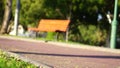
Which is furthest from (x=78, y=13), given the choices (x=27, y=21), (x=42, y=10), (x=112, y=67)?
(x=112, y=67)

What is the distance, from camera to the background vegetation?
3662 centimetres

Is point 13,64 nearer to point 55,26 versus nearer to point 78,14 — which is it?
point 55,26

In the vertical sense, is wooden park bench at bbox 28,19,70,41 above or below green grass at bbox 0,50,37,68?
above

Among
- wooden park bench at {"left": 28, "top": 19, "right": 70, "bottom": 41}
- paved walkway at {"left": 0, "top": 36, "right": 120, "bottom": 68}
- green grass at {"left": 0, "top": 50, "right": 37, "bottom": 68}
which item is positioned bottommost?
paved walkway at {"left": 0, "top": 36, "right": 120, "bottom": 68}

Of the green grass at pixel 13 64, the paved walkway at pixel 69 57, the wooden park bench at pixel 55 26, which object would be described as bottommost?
the paved walkway at pixel 69 57

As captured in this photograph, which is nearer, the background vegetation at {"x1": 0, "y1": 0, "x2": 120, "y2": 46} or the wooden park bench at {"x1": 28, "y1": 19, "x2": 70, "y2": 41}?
the wooden park bench at {"x1": 28, "y1": 19, "x2": 70, "y2": 41}

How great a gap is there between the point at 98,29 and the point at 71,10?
531 centimetres

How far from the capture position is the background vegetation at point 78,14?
36.6 m

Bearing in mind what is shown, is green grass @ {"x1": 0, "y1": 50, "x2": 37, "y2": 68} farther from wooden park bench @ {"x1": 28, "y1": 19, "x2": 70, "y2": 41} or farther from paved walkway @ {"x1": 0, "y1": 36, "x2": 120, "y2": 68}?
wooden park bench @ {"x1": 28, "y1": 19, "x2": 70, "y2": 41}

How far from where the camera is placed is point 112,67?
11102 millimetres

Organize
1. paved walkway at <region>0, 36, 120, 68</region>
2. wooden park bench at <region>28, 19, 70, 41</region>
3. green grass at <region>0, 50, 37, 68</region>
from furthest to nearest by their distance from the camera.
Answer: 1. wooden park bench at <region>28, 19, 70, 41</region>
2. paved walkway at <region>0, 36, 120, 68</region>
3. green grass at <region>0, 50, 37, 68</region>

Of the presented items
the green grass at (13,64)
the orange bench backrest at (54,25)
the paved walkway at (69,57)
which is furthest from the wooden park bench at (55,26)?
the green grass at (13,64)

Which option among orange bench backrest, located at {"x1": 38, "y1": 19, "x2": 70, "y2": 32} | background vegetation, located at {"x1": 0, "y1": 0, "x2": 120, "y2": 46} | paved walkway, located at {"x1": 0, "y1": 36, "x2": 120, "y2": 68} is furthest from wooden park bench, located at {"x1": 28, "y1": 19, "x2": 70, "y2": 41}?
paved walkway, located at {"x1": 0, "y1": 36, "x2": 120, "y2": 68}

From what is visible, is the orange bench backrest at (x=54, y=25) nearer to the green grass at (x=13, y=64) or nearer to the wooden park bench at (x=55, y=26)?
the wooden park bench at (x=55, y=26)
